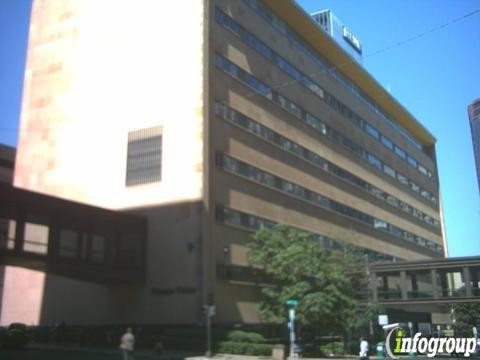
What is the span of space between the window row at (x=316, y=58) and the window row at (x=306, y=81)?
3.14m

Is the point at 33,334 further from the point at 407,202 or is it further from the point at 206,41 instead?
the point at 407,202

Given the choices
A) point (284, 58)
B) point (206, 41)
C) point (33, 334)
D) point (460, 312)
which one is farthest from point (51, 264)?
point (460, 312)

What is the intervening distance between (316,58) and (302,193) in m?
18.7

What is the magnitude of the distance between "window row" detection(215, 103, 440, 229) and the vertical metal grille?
5.53 m

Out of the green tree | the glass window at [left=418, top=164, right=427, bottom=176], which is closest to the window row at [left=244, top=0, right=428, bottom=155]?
the glass window at [left=418, top=164, right=427, bottom=176]

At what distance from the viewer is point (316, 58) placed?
6894 centimetres

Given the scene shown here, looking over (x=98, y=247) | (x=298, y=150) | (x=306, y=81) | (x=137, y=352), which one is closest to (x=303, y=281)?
(x=137, y=352)

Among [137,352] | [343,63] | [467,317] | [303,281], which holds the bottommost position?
[137,352]

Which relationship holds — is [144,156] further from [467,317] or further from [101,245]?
[467,317]

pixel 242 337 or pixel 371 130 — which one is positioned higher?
pixel 371 130

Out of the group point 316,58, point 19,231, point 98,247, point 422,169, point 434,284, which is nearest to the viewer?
point 19,231

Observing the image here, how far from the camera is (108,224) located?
44.8 m

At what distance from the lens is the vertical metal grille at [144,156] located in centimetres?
4762

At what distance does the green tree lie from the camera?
40938 millimetres
